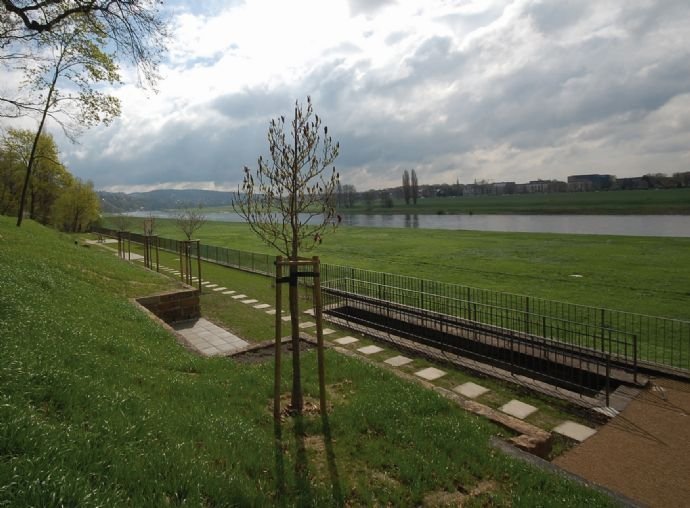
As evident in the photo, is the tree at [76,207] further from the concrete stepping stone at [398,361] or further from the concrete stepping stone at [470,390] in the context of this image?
the concrete stepping stone at [470,390]

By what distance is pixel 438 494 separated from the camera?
4039 millimetres

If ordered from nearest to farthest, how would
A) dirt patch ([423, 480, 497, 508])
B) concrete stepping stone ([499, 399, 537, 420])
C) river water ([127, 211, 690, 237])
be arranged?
dirt patch ([423, 480, 497, 508])
concrete stepping stone ([499, 399, 537, 420])
river water ([127, 211, 690, 237])

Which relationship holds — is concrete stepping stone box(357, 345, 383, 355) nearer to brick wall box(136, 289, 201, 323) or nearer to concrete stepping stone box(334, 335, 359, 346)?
concrete stepping stone box(334, 335, 359, 346)

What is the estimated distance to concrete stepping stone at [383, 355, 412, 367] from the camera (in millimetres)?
9375

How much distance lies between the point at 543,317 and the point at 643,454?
162 inches

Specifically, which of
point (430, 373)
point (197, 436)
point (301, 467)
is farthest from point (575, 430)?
point (197, 436)

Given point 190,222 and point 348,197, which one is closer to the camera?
point 190,222

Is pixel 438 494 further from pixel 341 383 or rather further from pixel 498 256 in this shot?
pixel 498 256

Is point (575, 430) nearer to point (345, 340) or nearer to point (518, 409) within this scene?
point (518, 409)

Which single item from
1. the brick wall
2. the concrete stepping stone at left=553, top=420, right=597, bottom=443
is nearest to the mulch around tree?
the concrete stepping stone at left=553, top=420, right=597, bottom=443

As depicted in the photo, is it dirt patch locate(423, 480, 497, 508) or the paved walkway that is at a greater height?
dirt patch locate(423, 480, 497, 508)

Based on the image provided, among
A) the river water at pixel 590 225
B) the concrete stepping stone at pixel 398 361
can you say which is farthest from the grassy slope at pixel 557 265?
the river water at pixel 590 225

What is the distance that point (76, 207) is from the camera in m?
52.1

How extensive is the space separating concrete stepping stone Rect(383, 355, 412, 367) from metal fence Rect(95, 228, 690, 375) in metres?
1.74
